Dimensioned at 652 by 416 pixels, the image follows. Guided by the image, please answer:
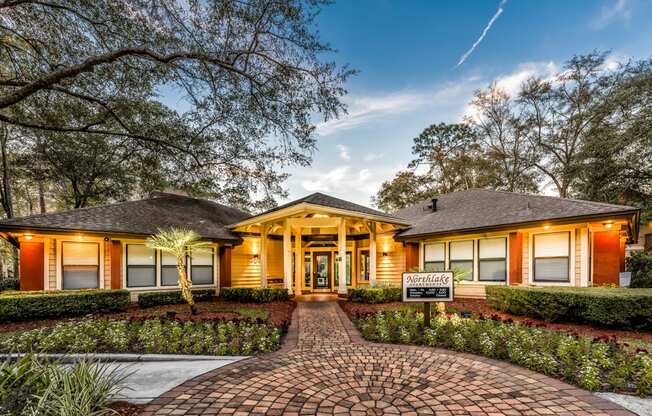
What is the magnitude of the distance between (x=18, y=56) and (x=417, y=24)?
11214 millimetres

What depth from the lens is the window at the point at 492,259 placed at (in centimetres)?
1055

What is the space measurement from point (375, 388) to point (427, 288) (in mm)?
3291

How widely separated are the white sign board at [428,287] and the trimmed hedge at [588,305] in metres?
2.77

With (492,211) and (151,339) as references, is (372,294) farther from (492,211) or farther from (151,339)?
(151,339)

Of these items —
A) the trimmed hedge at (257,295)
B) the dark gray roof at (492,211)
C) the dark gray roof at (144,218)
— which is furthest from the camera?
the trimmed hedge at (257,295)

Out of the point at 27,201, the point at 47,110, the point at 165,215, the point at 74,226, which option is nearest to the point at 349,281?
the point at 165,215

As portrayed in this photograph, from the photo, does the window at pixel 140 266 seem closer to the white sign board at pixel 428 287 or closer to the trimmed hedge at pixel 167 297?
the trimmed hedge at pixel 167 297

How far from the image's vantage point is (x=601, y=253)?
880 cm

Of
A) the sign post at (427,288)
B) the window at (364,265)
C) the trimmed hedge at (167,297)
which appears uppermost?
the sign post at (427,288)

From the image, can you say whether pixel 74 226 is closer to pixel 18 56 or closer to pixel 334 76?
pixel 18 56

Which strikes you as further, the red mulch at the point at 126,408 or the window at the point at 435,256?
the window at the point at 435,256

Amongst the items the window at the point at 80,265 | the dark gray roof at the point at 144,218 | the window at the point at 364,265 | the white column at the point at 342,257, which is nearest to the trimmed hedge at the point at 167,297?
the window at the point at 80,265

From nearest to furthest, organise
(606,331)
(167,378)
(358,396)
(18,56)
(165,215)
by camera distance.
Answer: (358,396) → (167,378) → (606,331) → (18,56) → (165,215)

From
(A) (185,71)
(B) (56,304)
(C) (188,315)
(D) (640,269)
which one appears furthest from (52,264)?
(D) (640,269)
